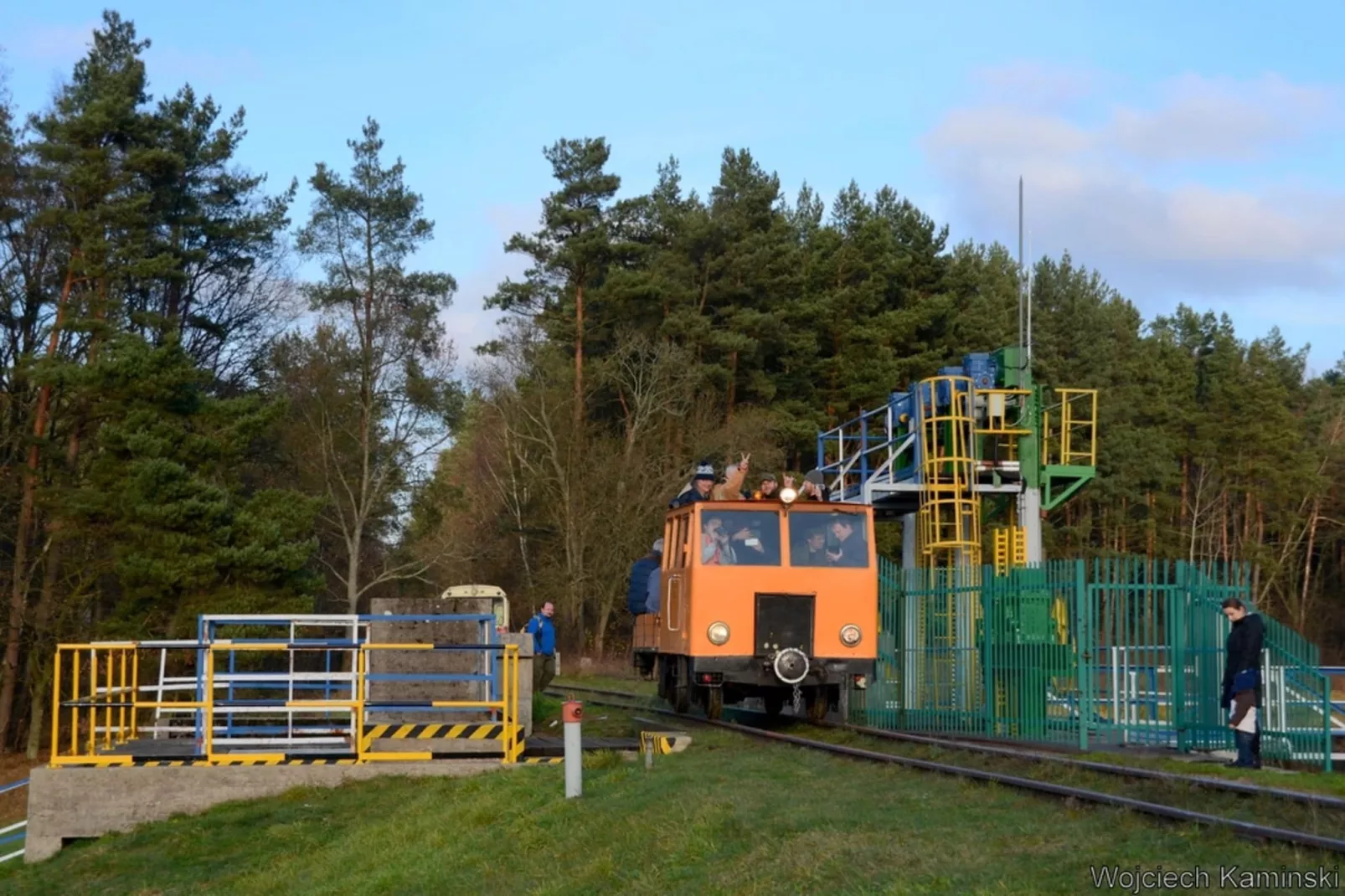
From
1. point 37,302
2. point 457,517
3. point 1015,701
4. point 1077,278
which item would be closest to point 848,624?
point 1015,701

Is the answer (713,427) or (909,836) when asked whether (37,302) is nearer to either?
(713,427)

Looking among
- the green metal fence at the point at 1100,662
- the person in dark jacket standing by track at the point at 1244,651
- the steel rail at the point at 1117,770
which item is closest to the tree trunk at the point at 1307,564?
the green metal fence at the point at 1100,662

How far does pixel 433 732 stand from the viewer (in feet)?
54.7

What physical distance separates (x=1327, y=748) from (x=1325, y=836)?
20.2ft

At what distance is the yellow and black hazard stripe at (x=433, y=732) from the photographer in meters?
16.6

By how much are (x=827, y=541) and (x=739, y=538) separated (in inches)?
43.8

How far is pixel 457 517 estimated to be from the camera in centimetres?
6312

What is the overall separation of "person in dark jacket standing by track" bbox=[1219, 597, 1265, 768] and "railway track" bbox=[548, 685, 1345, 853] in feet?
4.98

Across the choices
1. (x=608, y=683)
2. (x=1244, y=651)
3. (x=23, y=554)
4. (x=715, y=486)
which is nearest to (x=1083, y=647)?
(x=1244, y=651)

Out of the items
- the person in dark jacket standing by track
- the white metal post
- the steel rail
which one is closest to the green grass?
the steel rail

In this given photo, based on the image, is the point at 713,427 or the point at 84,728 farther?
the point at 713,427

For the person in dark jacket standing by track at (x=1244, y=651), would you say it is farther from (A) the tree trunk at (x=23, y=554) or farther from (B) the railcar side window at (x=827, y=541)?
(A) the tree trunk at (x=23, y=554)

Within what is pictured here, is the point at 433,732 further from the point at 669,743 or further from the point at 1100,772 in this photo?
the point at 1100,772

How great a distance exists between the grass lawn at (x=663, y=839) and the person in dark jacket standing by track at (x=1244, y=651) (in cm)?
328
